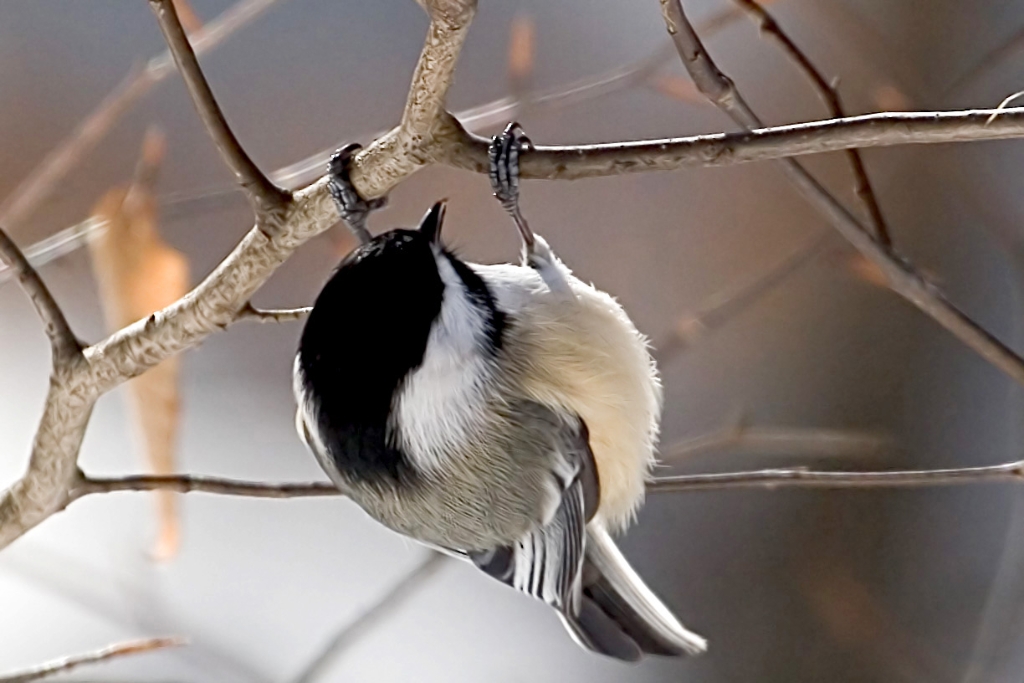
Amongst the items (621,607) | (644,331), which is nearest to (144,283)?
(621,607)

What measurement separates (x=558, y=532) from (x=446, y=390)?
18 centimetres

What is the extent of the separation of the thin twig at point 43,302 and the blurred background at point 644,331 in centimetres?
56

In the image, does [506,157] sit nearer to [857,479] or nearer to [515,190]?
[515,190]

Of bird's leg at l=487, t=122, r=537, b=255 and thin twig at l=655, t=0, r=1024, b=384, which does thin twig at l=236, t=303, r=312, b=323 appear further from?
thin twig at l=655, t=0, r=1024, b=384

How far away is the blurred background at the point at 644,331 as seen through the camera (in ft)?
4.03

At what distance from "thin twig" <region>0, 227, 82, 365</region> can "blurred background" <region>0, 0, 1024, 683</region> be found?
1.84 feet

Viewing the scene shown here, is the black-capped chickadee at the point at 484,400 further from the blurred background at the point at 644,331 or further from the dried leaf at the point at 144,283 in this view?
the blurred background at the point at 644,331

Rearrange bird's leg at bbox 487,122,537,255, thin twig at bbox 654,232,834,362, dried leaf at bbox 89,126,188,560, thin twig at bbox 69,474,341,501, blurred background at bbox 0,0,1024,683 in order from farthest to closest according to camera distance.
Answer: blurred background at bbox 0,0,1024,683
thin twig at bbox 654,232,834,362
dried leaf at bbox 89,126,188,560
thin twig at bbox 69,474,341,501
bird's leg at bbox 487,122,537,255

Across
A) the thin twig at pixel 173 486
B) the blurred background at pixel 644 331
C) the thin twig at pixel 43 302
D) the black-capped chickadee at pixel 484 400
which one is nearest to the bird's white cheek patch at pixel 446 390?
the black-capped chickadee at pixel 484 400

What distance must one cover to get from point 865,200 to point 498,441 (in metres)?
0.31

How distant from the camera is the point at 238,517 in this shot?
4.49 ft

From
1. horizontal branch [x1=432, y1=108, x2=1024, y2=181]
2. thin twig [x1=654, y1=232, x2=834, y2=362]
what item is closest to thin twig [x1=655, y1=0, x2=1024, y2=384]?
horizontal branch [x1=432, y1=108, x2=1024, y2=181]

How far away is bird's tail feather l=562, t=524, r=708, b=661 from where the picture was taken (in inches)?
32.6

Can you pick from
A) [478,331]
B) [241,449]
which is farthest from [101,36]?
[478,331]
